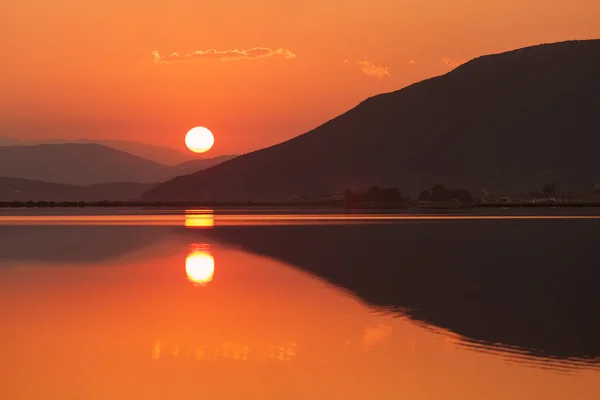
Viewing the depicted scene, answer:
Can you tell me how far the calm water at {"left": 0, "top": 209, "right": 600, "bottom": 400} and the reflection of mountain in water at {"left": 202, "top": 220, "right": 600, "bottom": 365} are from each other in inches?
3.6

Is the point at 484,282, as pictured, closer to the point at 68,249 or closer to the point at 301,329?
the point at 301,329

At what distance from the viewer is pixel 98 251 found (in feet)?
195

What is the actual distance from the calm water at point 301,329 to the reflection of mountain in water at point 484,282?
0.30ft

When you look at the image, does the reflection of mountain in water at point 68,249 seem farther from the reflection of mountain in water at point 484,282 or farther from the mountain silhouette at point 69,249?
the reflection of mountain in water at point 484,282

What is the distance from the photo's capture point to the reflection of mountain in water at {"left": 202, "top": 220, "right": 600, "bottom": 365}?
23.8m

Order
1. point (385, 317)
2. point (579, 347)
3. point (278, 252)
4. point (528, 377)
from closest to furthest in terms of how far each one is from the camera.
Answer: point (528, 377), point (579, 347), point (385, 317), point (278, 252)

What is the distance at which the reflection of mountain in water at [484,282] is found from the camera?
2377 cm

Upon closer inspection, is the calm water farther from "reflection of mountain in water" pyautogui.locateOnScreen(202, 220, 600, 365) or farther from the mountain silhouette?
the mountain silhouette

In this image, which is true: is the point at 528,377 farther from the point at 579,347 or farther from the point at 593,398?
the point at 579,347

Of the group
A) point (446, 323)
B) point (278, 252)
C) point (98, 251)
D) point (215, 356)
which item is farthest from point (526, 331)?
point (98, 251)

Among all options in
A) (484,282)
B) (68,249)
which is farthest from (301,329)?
(68,249)

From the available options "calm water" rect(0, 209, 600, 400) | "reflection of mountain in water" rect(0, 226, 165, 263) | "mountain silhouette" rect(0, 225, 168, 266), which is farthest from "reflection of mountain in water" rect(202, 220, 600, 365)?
"reflection of mountain in water" rect(0, 226, 165, 263)

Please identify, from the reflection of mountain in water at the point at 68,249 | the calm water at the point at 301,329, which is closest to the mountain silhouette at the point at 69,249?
the reflection of mountain in water at the point at 68,249

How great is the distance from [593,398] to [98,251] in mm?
46593
